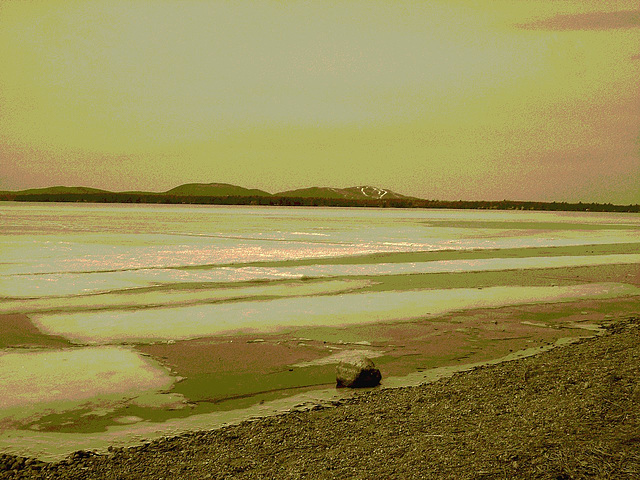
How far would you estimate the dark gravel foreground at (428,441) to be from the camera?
13.0ft

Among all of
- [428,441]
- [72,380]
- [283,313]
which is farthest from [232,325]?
[428,441]

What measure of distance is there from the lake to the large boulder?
16 centimetres

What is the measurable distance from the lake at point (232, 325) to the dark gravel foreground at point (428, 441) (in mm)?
388

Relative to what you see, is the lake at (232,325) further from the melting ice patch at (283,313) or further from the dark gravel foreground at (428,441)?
the dark gravel foreground at (428,441)

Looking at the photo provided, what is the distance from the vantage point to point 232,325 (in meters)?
8.70

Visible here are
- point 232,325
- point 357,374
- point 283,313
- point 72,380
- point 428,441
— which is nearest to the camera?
point 428,441

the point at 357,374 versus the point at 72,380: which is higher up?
the point at 357,374

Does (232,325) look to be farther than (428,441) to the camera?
Yes

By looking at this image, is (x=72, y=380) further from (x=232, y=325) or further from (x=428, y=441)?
(x=428, y=441)

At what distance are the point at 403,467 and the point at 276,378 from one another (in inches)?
97.7

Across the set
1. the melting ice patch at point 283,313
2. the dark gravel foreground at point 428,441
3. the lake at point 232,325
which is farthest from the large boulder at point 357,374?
the melting ice patch at point 283,313

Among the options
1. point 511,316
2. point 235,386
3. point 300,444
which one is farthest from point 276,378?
point 511,316

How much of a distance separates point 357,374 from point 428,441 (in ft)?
4.88

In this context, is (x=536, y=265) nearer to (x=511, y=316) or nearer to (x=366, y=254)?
(x=366, y=254)
